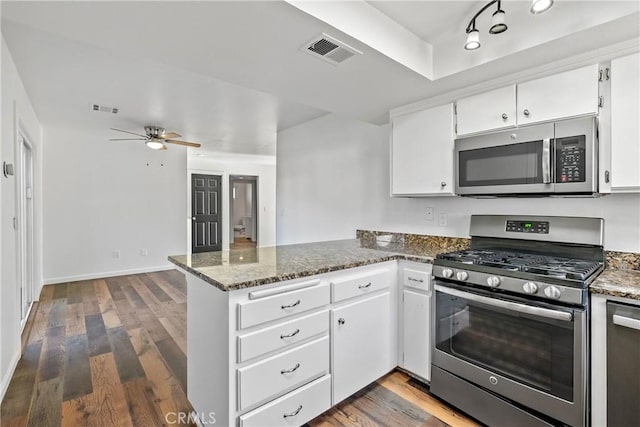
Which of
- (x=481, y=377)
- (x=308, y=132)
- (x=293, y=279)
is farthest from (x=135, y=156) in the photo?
(x=481, y=377)

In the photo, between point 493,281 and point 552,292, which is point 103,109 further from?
point 552,292

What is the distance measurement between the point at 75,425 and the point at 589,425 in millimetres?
2674

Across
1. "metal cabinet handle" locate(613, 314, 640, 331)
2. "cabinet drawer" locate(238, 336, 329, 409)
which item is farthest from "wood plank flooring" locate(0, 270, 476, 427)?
"metal cabinet handle" locate(613, 314, 640, 331)

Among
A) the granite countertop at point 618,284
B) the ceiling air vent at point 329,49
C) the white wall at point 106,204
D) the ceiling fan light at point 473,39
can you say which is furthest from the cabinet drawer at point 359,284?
the white wall at point 106,204

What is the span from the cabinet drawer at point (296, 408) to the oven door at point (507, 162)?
5.23 feet

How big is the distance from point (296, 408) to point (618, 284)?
1.69m

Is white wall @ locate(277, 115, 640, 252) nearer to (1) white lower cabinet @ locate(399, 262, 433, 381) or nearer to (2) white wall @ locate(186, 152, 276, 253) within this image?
(1) white lower cabinet @ locate(399, 262, 433, 381)

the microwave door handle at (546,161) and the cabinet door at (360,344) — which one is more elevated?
the microwave door handle at (546,161)

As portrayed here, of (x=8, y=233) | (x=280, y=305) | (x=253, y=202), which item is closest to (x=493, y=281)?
(x=280, y=305)

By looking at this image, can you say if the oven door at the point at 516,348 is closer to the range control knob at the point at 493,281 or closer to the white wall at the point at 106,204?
the range control knob at the point at 493,281

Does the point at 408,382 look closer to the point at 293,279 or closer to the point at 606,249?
the point at 293,279

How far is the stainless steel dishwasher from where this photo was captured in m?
1.33

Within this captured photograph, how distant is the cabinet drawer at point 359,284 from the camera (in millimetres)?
1846

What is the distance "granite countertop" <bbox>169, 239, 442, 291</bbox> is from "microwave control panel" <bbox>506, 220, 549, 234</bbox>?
58cm
